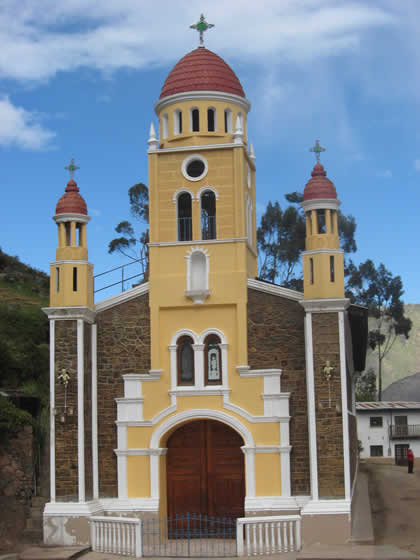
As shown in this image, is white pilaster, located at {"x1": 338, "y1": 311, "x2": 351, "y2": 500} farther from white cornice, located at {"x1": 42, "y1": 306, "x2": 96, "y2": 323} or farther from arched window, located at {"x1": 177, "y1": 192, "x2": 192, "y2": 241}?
white cornice, located at {"x1": 42, "y1": 306, "x2": 96, "y2": 323}

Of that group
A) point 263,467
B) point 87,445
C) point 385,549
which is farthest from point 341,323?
point 87,445

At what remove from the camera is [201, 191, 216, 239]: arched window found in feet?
74.8

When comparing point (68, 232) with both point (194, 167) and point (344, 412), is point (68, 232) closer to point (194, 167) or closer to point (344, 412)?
point (194, 167)

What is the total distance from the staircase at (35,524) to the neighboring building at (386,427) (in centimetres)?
3308

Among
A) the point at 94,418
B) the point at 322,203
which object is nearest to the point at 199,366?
the point at 94,418

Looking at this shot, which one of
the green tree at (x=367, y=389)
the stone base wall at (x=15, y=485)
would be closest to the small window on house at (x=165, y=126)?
the stone base wall at (x=15, y=485)

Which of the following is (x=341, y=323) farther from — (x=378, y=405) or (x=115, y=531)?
(x=378, y=405)

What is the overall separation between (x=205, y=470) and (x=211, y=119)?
9933 millimetres

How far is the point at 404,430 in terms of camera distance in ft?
171

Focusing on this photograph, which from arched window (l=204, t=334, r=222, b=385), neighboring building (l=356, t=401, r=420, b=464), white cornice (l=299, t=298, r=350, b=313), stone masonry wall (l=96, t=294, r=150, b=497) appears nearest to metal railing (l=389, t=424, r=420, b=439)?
neighboring building (l=356, t=401, r=420, b=464)

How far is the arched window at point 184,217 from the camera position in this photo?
22734 mm

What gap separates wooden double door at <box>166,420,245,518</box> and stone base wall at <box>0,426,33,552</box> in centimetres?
394

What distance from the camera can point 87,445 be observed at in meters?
21.3

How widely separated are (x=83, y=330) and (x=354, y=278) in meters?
32.5
